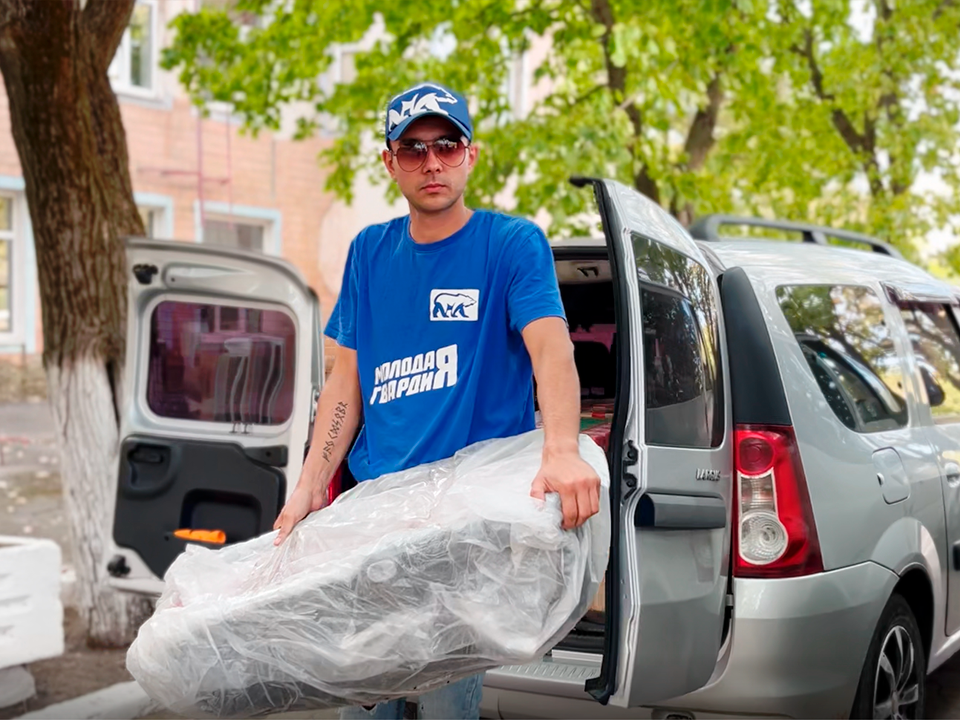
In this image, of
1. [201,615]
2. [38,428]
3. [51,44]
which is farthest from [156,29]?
[201,615]

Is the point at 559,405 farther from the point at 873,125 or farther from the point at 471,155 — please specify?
the point at 873,125

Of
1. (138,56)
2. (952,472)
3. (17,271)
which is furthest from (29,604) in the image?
(138,56)

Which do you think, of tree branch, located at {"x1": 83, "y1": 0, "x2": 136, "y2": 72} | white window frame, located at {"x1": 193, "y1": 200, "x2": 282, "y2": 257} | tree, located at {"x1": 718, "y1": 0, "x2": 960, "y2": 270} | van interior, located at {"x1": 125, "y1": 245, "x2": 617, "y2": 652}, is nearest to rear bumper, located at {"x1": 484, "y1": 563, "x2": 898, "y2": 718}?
van interior, located at {"x1": 125, "y1": 245, "x2": 617, "y2": 652}

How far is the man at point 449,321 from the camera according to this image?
8.60 ft

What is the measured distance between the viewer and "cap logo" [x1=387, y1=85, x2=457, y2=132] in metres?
2.67

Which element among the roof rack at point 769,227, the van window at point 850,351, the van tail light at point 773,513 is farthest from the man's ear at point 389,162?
the roof rack at point 769,227

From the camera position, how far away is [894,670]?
377 centimetres

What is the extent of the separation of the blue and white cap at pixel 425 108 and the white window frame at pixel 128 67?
13485 mm

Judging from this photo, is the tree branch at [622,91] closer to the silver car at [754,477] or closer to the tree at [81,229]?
the tree at [81,229]

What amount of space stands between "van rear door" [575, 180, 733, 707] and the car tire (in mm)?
595

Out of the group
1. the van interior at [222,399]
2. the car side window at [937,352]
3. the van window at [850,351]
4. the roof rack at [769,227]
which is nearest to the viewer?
the van window at [850,351]

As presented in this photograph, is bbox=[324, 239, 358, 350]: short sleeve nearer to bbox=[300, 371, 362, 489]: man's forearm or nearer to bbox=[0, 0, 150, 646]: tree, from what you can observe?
bbox=[300, 371, 362, 489]: man's forearm

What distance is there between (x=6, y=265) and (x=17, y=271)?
0.54 feet

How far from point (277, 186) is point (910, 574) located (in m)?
14.6
